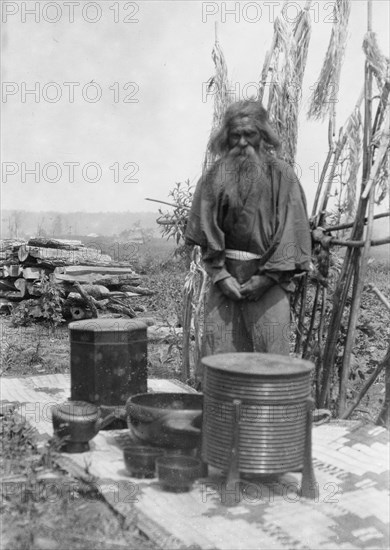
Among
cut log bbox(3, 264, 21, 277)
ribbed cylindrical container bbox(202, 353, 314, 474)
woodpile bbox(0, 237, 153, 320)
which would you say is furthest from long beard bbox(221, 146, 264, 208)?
cut log bbox(3, 264, 21, 277)

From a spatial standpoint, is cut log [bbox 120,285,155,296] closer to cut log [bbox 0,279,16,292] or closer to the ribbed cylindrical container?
cut log [bbox 0,279,16,292]

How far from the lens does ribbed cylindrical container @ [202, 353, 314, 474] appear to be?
3801mm

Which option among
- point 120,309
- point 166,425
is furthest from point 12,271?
point 166,425

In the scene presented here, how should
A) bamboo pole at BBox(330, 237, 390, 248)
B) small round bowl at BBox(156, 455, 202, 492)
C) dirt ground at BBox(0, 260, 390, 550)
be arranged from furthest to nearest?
bamboo pole at BBox(330, 237, 390, 248) → small round bowl at BBox(156, 455, 202, 492) → dirt ground at BBox(0, 260, 390, 550)

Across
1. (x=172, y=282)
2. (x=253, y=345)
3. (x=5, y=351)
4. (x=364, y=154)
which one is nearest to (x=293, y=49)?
(x=364, y=154)

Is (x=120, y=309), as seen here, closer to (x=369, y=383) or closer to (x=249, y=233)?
(x=369, y=383)

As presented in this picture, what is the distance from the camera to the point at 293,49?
5902 millimetres

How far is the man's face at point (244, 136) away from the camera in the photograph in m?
4.67

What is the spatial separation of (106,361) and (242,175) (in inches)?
71.9

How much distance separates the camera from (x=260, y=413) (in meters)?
3.82

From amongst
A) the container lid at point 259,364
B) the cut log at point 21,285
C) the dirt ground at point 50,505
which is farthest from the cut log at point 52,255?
the container lid at point 259,364

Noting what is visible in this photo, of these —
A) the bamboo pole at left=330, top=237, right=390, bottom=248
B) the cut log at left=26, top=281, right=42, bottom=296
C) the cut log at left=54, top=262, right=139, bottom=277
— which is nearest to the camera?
the bamboo pole at left=330, top=237, right=390, bottom=248

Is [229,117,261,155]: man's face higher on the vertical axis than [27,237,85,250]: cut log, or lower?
higher

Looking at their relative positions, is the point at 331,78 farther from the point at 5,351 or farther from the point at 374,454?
the point at 5,351
